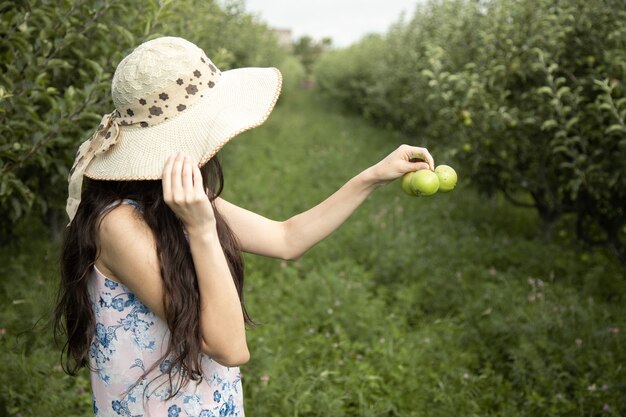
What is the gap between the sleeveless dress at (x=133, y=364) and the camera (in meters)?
1.43

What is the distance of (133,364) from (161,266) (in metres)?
0.29

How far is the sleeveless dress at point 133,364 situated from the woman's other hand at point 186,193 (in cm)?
21

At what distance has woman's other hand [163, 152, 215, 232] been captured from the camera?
1.23 metres

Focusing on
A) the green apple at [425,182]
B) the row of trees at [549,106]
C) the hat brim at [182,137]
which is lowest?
the row of trees at [549,106]

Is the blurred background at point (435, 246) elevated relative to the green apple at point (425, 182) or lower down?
lower down

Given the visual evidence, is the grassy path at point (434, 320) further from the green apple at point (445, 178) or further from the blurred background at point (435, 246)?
the green apple at point (445, 178)

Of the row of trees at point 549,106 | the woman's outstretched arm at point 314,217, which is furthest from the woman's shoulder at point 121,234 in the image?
the row of trees at point 549,106

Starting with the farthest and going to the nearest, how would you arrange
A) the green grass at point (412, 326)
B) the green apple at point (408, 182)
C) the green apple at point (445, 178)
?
the green grass at point (412, 326), the green apple at point (445, 178), the green apple at point (408, 182)

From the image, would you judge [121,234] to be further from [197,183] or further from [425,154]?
[425,154]

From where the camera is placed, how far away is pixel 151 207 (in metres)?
1.42

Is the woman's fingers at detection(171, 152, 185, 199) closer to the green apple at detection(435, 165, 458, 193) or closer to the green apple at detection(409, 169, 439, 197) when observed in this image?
the green apple at detection(409, 169, 439, 197)

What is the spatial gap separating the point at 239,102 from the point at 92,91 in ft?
5.96

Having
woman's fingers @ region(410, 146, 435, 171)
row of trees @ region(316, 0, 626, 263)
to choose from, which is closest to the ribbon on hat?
woman's fingers @ region(410, 146, 435, 171)

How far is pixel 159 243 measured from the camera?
1.38m
